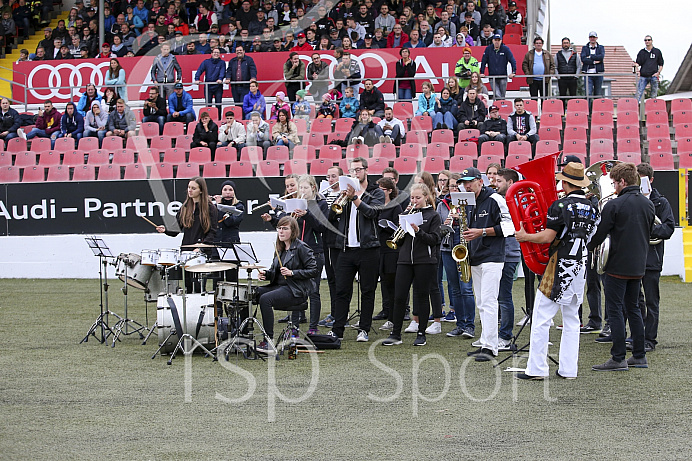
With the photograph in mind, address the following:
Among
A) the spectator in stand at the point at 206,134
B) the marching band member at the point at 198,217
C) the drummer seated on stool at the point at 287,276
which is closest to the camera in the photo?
the drummer seated on stool at the point at 287,276

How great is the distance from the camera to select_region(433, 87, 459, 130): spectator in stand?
17047 mm

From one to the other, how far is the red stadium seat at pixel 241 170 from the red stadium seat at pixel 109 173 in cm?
236

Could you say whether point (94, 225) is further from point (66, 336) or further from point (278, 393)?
point (278, 393)

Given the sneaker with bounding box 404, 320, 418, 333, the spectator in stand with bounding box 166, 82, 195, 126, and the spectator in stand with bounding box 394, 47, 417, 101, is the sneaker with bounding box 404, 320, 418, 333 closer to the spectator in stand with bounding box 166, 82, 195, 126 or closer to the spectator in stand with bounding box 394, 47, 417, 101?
the spectator in stand with bounding box 394, 47, 417, 101

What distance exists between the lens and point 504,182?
8758mm

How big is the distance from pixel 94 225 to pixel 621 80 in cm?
2774

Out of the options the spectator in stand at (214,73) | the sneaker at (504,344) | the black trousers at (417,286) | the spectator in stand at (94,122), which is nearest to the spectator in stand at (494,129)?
the spectator in stand at (214,73)

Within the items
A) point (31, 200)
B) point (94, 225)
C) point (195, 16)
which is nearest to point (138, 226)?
point (94, 225)

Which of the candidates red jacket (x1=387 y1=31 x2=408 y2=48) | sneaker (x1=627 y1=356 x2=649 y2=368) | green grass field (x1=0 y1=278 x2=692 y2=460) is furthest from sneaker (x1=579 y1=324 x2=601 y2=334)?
red jacket (x1=387 y1=31 x2=408 y2=48)

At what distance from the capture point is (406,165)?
52.7 ft

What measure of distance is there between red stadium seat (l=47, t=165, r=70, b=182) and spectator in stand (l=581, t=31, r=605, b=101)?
11.2 metres

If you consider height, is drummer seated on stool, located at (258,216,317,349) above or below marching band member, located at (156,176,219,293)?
below

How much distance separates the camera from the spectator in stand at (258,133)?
16.8m

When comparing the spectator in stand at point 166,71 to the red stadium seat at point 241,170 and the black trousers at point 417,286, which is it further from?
the black trousers at point 417,286
